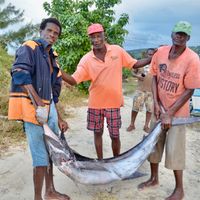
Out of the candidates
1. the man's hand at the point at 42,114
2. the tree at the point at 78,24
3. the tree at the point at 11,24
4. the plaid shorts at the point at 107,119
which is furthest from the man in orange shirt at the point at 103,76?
the tree at the point at 11,24

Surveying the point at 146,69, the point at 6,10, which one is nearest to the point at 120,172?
the point at 146,69

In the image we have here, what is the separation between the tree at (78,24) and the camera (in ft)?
38.5

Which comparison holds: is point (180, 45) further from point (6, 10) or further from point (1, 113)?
point (6, 10)

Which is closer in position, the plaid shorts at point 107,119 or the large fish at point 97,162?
the large fish at point 97,162

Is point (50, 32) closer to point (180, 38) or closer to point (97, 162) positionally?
point (180, 38)

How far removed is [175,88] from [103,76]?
40.2 inches

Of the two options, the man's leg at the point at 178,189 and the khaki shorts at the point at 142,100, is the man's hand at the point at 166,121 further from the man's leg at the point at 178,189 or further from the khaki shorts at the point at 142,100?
the khaki shorts at the point at 142,100

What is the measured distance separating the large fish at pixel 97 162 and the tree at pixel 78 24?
8044 millimetres

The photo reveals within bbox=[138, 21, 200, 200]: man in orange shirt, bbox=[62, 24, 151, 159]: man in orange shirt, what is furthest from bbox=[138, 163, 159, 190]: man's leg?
bbox=[62, 24, 151, 159]: man in orange shirt

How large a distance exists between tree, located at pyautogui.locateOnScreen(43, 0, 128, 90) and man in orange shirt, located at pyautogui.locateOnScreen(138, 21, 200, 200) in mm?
7724

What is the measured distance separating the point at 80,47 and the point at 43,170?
8.77 metres

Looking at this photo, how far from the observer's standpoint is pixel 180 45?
388cm

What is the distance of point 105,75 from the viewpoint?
4.59 metres

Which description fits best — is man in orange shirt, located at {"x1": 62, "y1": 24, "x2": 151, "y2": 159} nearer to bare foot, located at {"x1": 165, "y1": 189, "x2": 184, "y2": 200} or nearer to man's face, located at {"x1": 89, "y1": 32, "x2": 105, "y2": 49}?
man's face, located at {"x1": 89, "y1": 32, "x2": 105, "y2": 49}
